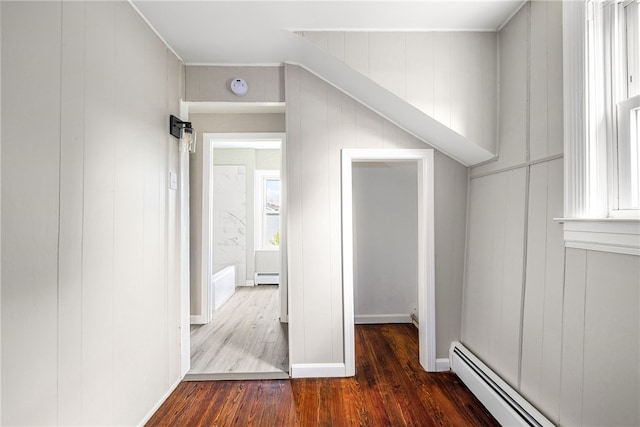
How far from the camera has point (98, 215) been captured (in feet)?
4.84

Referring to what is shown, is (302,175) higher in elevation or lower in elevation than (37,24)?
lower

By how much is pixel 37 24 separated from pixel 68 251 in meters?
0.84

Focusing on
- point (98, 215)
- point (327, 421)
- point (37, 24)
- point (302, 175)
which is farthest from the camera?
point (302, 175)

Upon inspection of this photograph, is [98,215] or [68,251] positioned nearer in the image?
[68,251]

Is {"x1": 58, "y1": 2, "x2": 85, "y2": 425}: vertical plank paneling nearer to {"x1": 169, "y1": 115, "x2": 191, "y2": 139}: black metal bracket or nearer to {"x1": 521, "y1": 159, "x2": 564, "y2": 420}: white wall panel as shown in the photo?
{"x1": 169, "y1": 115, "x2": 191, "y2": 139}: black metal bracket

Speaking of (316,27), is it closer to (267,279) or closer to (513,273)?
(513,273)

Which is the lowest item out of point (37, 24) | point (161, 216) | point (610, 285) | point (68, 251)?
point (610, 285)

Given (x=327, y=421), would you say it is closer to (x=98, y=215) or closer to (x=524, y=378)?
(x=524, y=378)

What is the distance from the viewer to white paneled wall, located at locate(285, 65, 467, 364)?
7.77ft

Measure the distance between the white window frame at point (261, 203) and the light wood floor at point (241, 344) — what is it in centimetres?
144

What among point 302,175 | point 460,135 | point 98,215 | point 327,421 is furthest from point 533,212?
point 98,215

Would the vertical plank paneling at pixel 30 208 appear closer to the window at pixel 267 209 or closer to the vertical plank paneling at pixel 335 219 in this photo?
the vertical plank paneling at pixel 335 219

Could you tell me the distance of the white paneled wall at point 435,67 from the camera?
6.84 feet

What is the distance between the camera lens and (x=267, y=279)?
548 centimetres
